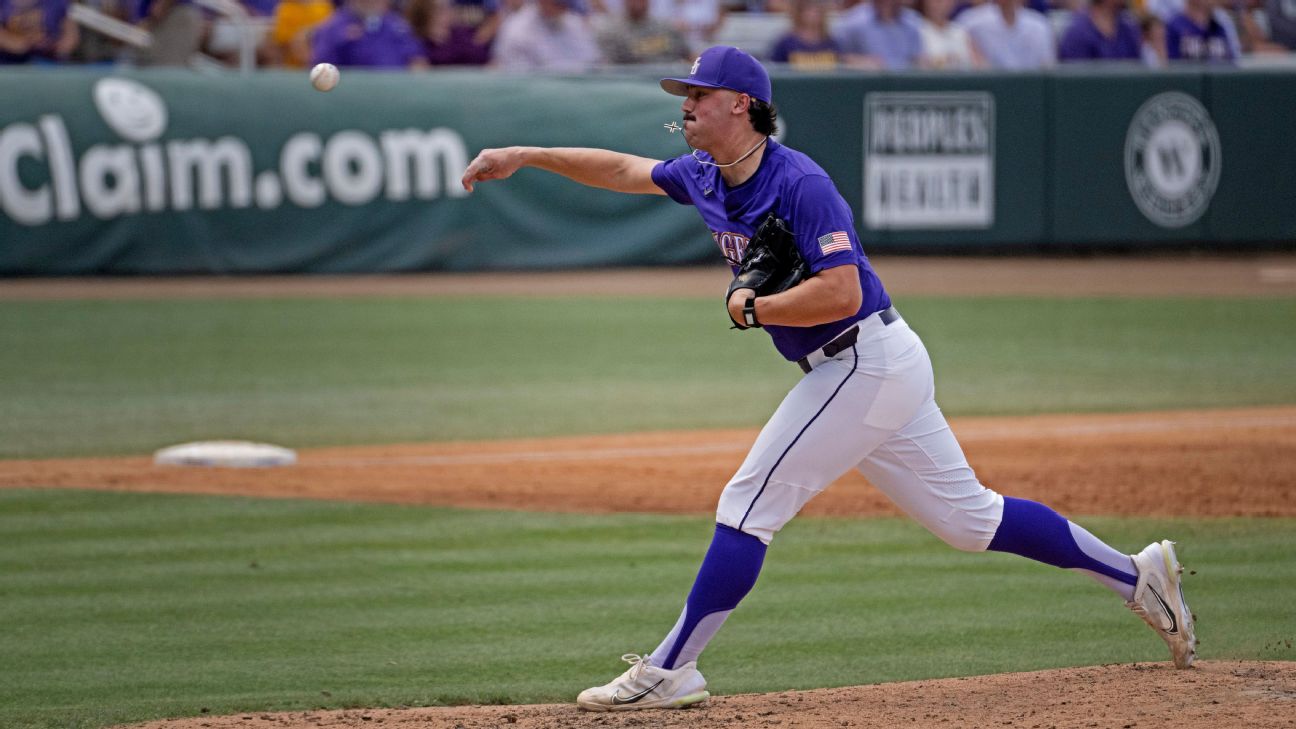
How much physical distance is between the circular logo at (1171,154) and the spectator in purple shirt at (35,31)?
35.5 ft

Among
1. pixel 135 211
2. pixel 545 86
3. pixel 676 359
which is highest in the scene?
pixel 545 86

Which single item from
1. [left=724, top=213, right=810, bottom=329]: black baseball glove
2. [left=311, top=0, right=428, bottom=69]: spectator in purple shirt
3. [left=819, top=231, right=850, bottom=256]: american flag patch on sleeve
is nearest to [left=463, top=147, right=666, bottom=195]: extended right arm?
[left=724, top=213, right=810, bottom=329]: black baseball glove

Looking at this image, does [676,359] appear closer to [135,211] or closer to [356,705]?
[135,211]

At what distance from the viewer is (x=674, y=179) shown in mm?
4980

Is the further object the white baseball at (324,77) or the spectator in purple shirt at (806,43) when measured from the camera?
the spectator in purple shirt at (806,43)

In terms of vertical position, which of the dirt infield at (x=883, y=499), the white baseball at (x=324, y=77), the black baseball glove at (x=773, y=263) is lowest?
the dirt infield at (x=883, y=499)

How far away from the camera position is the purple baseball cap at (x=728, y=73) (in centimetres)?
459

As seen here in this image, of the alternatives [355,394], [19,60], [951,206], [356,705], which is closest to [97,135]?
[19,60]

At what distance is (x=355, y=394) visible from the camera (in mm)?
11461

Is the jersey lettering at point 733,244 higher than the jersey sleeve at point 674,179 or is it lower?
lower

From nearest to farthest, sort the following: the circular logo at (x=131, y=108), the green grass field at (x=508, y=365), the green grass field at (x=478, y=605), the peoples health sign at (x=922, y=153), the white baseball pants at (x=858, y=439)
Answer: the white baseball pants at (x=858, y=439)
the green grass field at (x=478, y=605)
the green grass field at (x=508, y=365)
the circular logo at (x=131, y=108)
the peoples health sign at (x=922, y=153)

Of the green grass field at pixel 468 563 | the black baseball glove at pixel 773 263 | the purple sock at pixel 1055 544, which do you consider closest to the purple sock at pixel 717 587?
the green grass field at pixel 468 563

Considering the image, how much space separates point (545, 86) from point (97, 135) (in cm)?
425

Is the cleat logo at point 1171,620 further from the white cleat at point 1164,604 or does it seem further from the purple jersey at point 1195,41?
the purple jersey at point 1195,41
